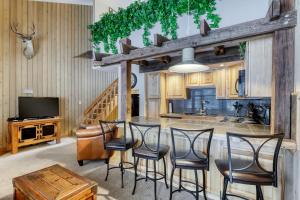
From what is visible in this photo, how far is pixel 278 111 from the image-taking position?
1925 millimetres

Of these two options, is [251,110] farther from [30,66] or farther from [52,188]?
[30,66]

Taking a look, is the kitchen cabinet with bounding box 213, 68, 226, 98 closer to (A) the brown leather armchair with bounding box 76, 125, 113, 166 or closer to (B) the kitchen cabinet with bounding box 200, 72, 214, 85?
(B) the kitchen cabinet with bounding box 200, 72, 214, 85

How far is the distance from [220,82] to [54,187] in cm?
401

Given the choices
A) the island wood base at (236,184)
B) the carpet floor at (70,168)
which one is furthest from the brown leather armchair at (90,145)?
the island wood base at (236,184)

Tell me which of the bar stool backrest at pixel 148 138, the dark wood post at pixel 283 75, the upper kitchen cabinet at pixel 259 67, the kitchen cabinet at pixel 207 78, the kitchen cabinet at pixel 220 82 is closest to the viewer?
the dark wood post at pixel 283 75

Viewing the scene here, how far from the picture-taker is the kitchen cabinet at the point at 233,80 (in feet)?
13.0

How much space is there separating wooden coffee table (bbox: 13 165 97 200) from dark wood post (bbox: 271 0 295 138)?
2228mm

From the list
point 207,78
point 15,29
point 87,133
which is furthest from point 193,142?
point 15,29

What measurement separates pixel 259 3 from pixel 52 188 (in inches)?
147

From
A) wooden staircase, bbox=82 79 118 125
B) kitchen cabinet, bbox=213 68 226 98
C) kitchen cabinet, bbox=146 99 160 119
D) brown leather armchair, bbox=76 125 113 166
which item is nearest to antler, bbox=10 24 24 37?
wooden staircase, bbox=82 79 118 125

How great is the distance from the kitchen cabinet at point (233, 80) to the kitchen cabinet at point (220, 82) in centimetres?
13

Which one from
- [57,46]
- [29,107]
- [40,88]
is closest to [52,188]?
[29,107]

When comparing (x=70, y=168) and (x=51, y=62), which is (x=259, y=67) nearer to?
(x=70, y=168)

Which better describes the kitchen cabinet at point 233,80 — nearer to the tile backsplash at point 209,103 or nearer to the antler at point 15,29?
the tile backsplash at point 209,103
